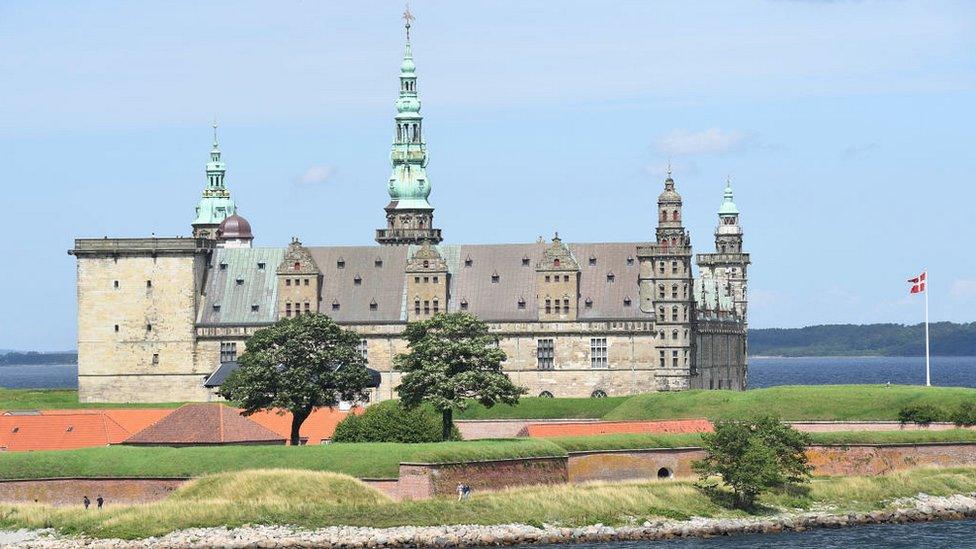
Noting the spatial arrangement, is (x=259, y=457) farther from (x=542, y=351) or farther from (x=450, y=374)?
(x=542, y=351)

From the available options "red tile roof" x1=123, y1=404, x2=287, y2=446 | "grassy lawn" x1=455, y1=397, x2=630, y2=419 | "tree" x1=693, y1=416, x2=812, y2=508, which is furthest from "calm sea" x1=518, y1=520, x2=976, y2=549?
"grassy lawn" x1=455, y1=397, x2=630, y2=419

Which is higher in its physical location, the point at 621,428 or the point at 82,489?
the point at 621,428

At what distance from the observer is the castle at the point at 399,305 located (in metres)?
135

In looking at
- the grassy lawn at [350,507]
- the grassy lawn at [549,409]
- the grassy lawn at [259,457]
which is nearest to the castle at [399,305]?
the grassy lawn at [549,409]

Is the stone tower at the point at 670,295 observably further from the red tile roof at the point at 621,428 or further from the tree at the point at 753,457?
the tree at the point at 753,457

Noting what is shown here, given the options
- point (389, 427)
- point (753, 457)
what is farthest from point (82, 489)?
point (753, 457)

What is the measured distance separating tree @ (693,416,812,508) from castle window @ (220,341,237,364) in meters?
47.6

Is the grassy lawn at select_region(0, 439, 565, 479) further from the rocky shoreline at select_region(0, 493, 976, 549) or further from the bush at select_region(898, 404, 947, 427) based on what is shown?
the bush at select_region(898, 404, 947, 427)

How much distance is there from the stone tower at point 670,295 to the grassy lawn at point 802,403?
12.1m

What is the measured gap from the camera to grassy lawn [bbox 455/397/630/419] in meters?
124

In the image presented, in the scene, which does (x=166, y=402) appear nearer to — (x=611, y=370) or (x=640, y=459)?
(x=611, y=370)

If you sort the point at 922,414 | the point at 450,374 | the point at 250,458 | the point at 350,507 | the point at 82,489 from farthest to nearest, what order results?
the point at 922,414
the point at 450,374
the point at 250,458
the point at 82,489
the point at 350,507

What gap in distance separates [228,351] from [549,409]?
79.6 feet

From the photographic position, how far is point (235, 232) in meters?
168
